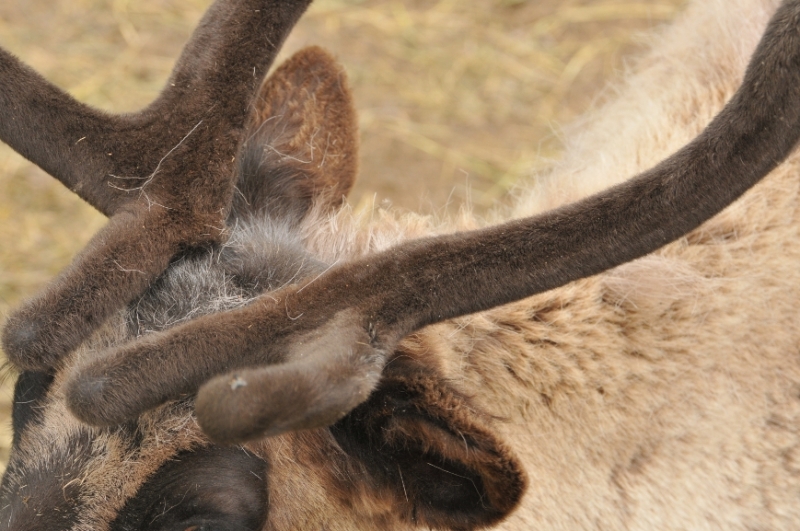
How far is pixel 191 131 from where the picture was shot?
2.92 m

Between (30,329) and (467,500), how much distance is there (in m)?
1.35

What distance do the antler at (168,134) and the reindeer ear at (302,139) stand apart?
47 cm

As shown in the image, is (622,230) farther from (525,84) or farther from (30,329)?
(525,84)

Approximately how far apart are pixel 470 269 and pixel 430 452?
0.56 m

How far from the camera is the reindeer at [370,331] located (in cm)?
240

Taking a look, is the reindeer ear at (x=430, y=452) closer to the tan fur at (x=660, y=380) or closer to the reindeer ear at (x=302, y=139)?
the tan fur at (x=660, y=380)

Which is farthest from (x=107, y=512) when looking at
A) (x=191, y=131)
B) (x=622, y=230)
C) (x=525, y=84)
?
(x=525, y=84)

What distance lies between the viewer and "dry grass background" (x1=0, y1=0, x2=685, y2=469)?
7039mm

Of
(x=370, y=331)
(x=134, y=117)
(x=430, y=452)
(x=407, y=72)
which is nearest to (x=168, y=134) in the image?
(x=134, y=117)

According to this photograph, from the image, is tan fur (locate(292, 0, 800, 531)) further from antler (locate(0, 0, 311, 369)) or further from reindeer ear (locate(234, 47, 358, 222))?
antler (locate(0, 0, 311, 369))

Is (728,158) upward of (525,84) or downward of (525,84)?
downward

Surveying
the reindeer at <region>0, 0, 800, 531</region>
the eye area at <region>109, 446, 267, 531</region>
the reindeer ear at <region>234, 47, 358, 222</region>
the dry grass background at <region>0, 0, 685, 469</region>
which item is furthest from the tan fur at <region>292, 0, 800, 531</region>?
the dry grass background at <region>0, 0, 685, 469</region>

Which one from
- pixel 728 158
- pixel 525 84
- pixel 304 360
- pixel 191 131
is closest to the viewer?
pixel 304 360

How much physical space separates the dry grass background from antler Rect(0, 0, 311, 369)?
3.88 meters
